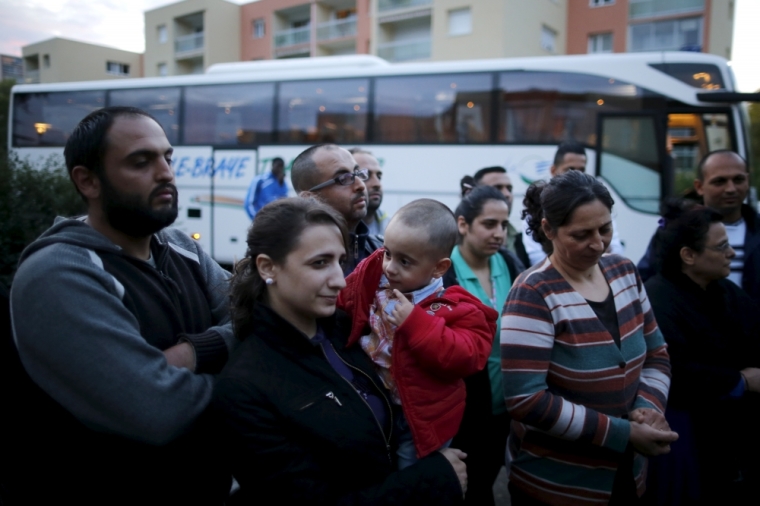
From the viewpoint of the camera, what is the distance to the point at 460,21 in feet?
86.1

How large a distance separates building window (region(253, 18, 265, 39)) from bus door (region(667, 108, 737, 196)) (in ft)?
114

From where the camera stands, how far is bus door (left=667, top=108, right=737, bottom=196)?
804 centimetres

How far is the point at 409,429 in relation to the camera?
1871 millimetres

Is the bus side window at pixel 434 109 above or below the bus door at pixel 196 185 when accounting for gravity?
above

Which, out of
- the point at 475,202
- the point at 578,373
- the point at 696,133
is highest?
the point at 696,133

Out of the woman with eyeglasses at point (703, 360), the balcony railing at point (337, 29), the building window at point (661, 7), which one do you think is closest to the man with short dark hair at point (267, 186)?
the woman with eyeglasses at point (703, 360)

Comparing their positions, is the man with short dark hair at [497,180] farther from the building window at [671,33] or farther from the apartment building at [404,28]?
the building window at [671,33]

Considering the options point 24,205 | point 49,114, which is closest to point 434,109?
point 24,205

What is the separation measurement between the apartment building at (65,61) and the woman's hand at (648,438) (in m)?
44.6

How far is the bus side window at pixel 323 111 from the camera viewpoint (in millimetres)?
9961

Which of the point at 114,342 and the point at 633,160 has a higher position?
the point at 633,160

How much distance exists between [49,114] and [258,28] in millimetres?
28952

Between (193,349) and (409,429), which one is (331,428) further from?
(193,349)

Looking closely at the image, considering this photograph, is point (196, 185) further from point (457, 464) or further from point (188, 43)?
point (188, 43)
